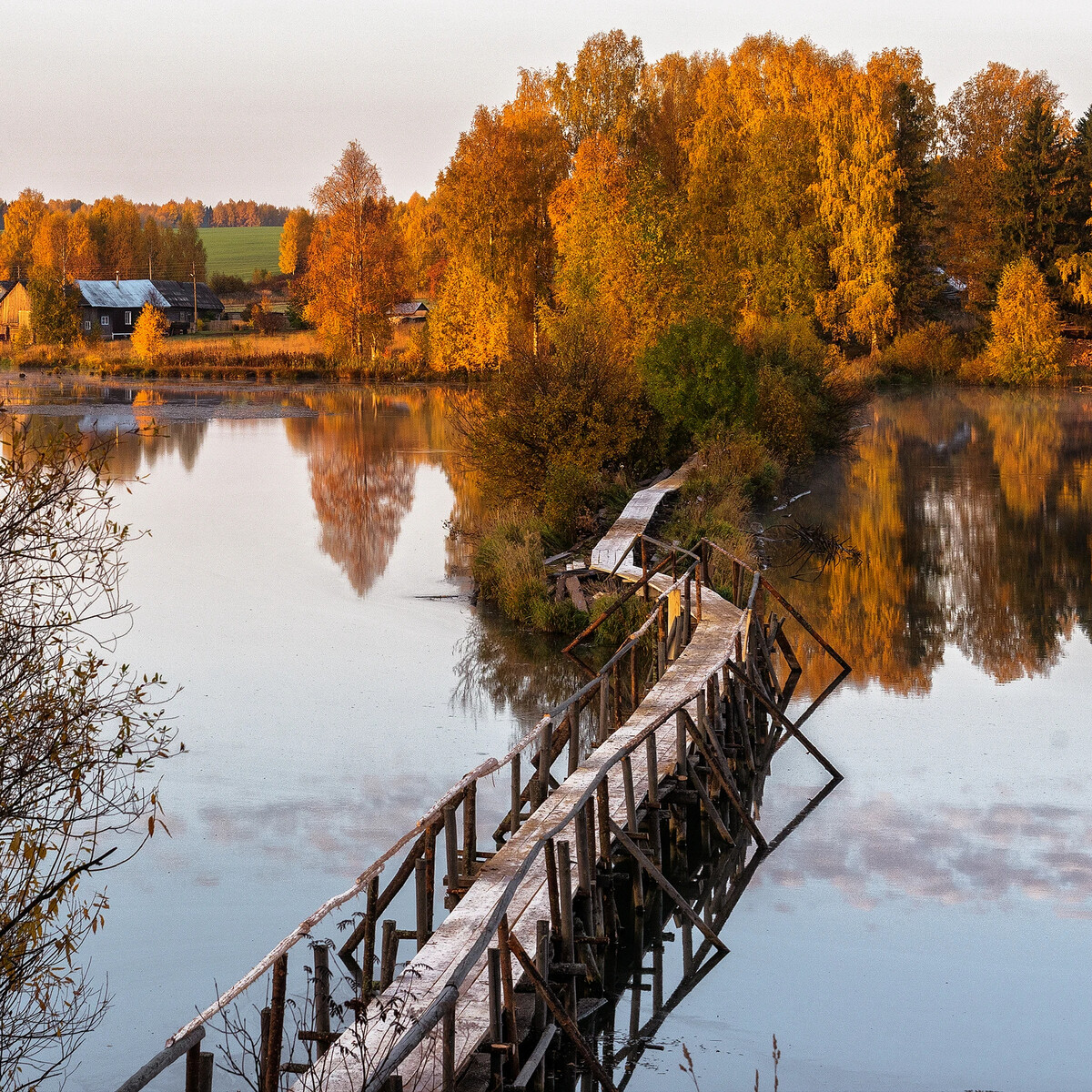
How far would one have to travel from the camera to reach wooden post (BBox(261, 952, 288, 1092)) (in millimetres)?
7463

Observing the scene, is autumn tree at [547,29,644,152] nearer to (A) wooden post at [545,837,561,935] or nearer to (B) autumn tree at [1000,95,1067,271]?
(B) autumn tree at [1000,95,1067,271]

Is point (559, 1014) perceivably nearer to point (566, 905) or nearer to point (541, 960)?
point (541, 960)

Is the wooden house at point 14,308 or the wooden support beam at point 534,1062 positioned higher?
the wooden house at point 14,308

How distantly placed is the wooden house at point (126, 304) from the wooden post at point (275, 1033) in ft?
293

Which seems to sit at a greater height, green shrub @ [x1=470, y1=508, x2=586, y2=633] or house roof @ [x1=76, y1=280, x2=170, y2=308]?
house roof @ [x1=76, y1=280, x2=170, y2=308]

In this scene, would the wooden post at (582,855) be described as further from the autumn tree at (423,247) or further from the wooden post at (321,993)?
the autumn tree at (423,247)

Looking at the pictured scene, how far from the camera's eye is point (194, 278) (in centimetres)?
11069

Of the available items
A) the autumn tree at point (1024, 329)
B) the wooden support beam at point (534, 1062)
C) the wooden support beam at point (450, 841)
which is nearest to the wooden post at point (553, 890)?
the wooden support beam at point (450, 841)

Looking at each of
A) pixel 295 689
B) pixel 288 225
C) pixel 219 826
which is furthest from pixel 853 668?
pixel 288 225

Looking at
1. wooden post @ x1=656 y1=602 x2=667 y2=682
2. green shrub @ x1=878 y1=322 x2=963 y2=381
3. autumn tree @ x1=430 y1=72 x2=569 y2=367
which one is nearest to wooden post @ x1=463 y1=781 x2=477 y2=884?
wooden post @ x1=656 y1=602 x2=667 y2=682

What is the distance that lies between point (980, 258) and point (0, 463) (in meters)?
62.2

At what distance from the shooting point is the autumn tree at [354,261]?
71750 mm

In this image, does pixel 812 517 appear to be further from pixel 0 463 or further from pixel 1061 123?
pixel 1061 123

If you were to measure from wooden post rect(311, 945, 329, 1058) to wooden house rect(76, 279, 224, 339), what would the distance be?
88525 millimetres
